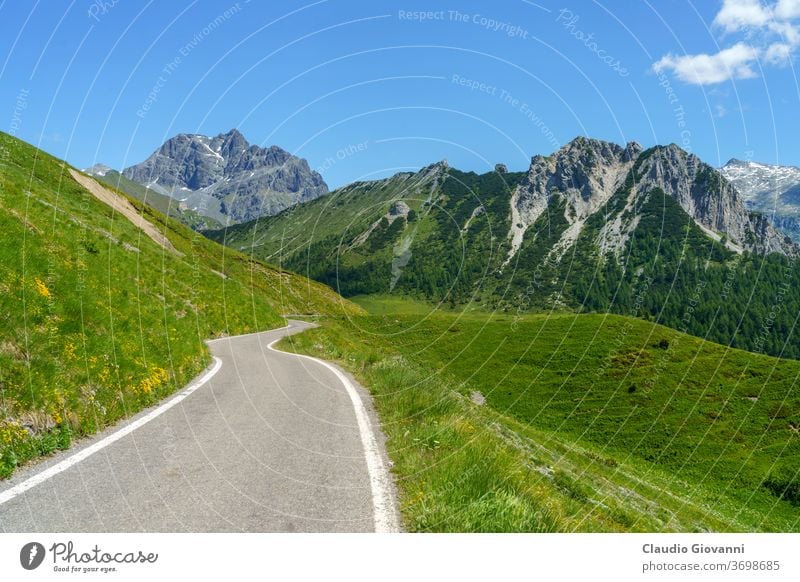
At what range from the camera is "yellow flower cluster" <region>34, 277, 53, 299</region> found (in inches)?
468

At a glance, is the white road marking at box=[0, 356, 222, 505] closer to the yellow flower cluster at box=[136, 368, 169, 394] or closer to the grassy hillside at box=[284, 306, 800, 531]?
the yellow flower cluster at box=[136, 368, 169, 394]

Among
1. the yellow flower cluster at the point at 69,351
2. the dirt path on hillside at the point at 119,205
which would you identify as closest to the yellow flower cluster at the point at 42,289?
the yellow flower cluster at the point at 69,351

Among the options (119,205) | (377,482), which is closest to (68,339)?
(377,482)

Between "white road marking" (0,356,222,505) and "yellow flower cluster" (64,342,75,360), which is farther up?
"yellow flower cluster" (64,342,75,360)

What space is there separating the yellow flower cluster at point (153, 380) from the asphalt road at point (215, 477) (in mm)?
669

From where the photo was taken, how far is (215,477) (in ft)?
22.4

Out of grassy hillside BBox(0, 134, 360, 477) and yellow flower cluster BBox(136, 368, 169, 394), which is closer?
grassy hillside BBox(0, 134, 360, 477)

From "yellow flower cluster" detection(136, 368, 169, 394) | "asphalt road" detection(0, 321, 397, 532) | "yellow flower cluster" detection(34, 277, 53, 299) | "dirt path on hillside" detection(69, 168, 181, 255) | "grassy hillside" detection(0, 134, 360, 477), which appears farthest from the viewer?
"dirt path on hillside" detection(69, 168, 181, 255)

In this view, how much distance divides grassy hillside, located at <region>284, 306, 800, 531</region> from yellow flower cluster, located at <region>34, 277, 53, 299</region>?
8.34 m

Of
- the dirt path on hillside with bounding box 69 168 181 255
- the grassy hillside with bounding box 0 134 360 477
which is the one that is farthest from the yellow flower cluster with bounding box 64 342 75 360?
the dirt path on hillside with bounding box 69 168 181 255

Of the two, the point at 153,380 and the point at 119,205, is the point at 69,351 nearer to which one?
the point at 153,380

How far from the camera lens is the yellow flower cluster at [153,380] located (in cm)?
1237

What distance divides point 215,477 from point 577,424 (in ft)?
169

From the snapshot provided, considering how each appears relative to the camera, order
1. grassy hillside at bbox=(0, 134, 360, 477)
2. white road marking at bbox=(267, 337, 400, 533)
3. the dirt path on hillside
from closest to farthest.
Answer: white road marking at bbox=(267, 337, 400, 533)
grassy hillside at bbox=(0, 134, 360, 477)
the dirt path on hillside
